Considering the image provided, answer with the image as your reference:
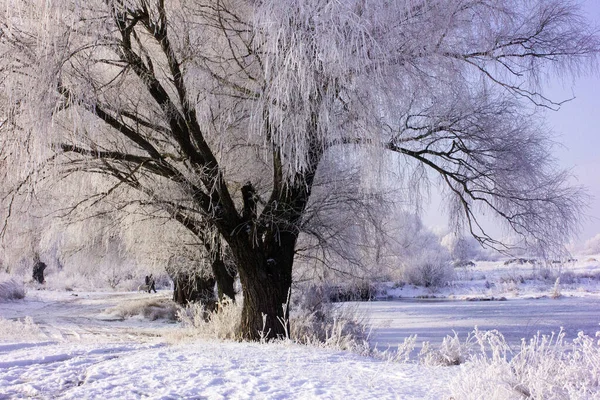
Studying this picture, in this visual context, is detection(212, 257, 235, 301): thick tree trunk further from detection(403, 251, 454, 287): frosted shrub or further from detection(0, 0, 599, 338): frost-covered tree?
detection(403, 251, 454, 287): frosted shrub

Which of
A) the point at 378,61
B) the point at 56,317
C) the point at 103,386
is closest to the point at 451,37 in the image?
the point at 378,61

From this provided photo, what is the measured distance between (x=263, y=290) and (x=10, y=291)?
58.1ft

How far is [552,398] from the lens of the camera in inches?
112

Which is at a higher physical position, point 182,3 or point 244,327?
point 182,3

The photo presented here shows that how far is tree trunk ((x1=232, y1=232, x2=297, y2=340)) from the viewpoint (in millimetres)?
7312

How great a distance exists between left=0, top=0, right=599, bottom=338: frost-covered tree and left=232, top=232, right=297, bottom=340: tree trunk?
0.06 ft

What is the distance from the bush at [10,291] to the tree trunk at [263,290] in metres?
16.6

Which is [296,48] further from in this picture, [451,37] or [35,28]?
[35,28]

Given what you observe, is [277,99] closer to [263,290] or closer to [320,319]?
[263,290]

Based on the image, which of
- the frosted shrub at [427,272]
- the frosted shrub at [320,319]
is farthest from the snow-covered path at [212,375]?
the frosted shrub at [427,272]

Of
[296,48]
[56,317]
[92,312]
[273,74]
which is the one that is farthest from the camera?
[92,312]

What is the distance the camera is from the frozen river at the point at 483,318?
12391mm

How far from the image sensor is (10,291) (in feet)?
69.4

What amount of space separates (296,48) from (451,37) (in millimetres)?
2374
